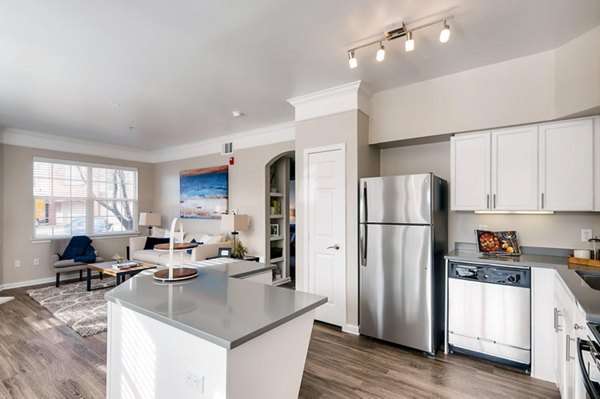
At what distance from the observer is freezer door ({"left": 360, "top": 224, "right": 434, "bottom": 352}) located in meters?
2.90

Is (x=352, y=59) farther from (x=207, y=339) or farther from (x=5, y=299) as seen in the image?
(x=5, y=299)

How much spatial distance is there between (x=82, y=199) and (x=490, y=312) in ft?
23.5

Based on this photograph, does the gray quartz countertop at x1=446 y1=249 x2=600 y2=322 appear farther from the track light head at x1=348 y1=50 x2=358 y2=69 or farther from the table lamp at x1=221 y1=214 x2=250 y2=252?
the table lamp at x1=221 y1=214 x2=250 y2=252

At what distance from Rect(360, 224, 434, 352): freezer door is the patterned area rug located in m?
3.04

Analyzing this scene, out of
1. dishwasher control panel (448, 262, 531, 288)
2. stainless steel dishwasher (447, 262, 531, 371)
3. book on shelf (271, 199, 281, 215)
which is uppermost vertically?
book on shelf (271, 199, 281, 215)

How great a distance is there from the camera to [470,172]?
3.03m

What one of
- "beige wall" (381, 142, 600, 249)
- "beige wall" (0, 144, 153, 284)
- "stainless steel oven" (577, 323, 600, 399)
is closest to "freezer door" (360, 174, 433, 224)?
"beige wall" (381, 142, 600, 249)

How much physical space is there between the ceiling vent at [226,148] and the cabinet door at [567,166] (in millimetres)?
4721

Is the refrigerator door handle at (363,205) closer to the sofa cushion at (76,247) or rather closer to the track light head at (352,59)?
the track light head at (352,59)

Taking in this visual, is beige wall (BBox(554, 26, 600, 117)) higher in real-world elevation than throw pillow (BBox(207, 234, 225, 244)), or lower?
higher

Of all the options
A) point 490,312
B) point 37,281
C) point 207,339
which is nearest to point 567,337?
point 490,312

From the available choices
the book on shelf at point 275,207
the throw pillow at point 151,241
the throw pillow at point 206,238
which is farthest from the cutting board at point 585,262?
the throw pillow at point 151,241

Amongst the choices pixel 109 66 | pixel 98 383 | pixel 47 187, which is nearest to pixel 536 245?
pixel 98 383

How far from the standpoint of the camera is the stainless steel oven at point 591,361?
121 centimetres
